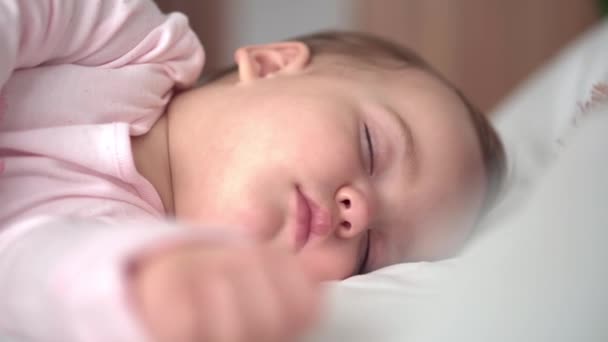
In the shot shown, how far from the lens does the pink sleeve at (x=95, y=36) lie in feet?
2.40

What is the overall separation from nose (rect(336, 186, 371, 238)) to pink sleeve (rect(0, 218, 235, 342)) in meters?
0.37

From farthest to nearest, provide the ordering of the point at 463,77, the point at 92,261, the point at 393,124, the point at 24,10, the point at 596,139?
the point at 463,77 < the point at 393,124 < the point at 24,10 < the point at 596,139 < the point at 92,261

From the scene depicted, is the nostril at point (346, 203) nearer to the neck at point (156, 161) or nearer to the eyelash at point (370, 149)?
the eyelash at point (370, 149)

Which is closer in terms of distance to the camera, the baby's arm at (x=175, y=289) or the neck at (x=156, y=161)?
the baby's arm at (x=175, y=289)

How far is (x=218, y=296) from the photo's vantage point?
13.9 inches

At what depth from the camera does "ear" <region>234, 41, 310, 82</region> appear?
3.27 feet

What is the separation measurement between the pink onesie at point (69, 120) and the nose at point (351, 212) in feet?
0.72

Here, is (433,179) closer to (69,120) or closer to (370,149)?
(370,149)

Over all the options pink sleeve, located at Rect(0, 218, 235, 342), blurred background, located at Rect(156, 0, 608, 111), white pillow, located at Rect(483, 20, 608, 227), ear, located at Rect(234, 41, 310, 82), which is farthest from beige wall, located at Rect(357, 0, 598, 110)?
pink sleeve, located at Rect(0, 218, 235, 342)

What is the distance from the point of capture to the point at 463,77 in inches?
94.3

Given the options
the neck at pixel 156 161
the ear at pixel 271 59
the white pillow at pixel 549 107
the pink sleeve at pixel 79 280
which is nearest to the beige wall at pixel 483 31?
the white pillow at pixel 549 107

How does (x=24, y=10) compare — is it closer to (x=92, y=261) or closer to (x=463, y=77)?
(x=92, y=261)

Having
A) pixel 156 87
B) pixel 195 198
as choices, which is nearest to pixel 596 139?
pixel 195 198

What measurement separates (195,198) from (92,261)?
1.48 feet
